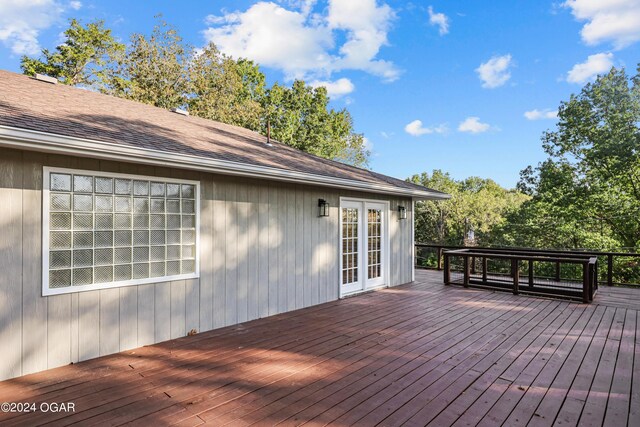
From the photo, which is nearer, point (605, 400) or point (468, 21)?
point (605, 400)

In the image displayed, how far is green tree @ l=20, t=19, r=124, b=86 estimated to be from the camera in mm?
14977

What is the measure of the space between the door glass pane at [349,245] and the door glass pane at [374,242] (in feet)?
1.29

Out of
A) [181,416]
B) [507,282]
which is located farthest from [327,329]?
[507,282]

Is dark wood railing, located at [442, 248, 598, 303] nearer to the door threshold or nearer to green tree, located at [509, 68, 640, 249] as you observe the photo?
the door threshold

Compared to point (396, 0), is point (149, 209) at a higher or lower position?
lower

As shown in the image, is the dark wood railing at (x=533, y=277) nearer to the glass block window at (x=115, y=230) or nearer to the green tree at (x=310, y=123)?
the glass block window at (x=115, y=230)

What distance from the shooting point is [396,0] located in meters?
12.2

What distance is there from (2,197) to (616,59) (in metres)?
18.3

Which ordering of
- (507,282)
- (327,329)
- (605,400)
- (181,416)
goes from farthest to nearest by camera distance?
(507,282)
(327,329)
(605,400)
(181,416)

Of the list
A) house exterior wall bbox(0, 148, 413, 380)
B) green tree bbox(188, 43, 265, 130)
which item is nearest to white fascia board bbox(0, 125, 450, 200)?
house exterior wall bbox(0, 148, 413, 380)

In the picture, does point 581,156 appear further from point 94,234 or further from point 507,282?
point 94,234

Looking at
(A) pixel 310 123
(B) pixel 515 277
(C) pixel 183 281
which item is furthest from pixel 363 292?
(A) pixel 310 123

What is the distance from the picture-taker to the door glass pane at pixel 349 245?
6191 millimetres

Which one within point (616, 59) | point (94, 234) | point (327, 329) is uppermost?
point (616, 59)
